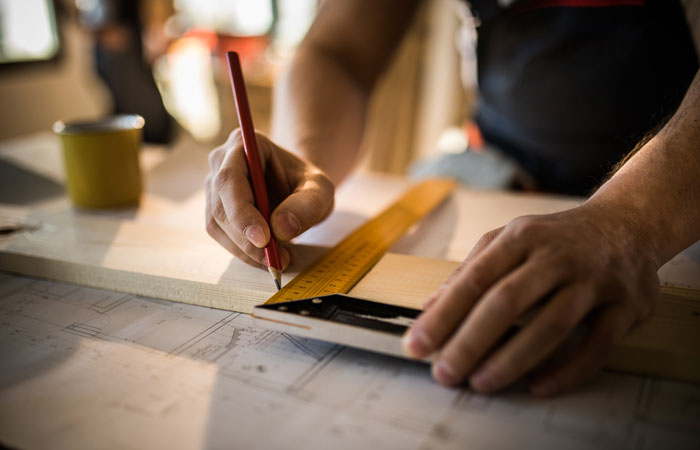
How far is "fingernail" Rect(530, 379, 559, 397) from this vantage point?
0.47m

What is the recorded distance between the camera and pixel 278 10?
4.05 meters

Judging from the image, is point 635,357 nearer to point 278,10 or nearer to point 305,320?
point 305,320

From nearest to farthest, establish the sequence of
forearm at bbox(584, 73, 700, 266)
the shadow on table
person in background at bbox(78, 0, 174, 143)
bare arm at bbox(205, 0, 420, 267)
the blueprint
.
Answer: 1. the blueprint
2. forearm at bbox(584, 73, 700, 266)
3. bare arm at bbox(205, 0, 420, 267)
4. the shadow on table
5. person in background at bbox(78, 0, 174, 143)

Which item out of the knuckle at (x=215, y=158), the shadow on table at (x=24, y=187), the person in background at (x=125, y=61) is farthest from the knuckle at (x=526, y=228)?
the person in background at (x=125, y=61)

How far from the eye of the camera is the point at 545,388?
47cm

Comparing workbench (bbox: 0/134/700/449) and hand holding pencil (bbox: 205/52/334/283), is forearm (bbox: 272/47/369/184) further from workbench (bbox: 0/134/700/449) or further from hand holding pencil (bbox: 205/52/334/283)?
workbench (bbox: 0/134/700/449)

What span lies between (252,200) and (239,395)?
274 millimetres

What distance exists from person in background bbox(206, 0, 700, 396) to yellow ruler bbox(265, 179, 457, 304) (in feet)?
0.24

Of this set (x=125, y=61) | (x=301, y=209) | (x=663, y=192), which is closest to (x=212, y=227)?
(x=301, y=209)

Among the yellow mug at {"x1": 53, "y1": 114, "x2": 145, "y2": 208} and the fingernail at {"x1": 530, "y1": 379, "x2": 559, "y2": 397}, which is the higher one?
the yellow mug at {"x1": 53, "y1": 114, "x2": 145, "y2": 208}

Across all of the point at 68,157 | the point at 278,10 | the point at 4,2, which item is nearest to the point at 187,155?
the point at 68,157

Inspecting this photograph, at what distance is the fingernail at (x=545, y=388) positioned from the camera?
0.47 m

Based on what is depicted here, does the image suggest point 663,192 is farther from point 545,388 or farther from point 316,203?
point 316,203

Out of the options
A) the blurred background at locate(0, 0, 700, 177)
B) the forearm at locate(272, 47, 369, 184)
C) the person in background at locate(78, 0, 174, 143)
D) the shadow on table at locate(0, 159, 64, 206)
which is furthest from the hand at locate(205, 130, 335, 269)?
the person in background at locate(78, 0, 174, 143)
